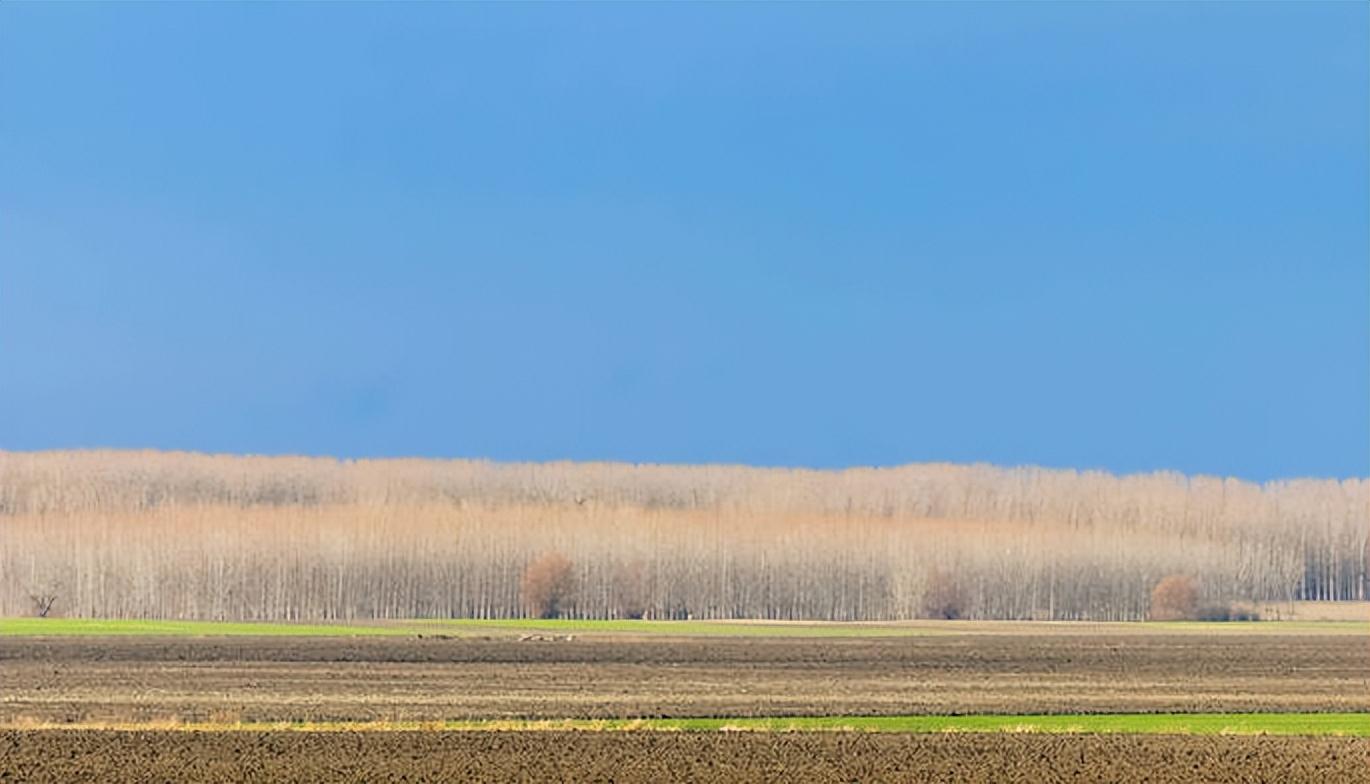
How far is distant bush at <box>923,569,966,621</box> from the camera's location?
101 metres

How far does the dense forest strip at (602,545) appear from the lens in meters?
96.6

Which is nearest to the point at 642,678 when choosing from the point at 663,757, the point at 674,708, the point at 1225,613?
the point at 674,708

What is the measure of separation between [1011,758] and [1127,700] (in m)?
13.0

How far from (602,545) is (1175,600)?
27.4m

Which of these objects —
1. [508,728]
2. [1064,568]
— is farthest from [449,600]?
[508,728]

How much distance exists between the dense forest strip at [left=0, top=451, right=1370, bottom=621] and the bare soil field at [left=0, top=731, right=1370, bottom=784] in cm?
6467

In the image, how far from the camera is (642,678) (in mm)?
46594

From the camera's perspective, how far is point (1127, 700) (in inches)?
1610

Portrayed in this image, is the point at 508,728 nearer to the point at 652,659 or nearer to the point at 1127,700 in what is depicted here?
the point at 1127,700

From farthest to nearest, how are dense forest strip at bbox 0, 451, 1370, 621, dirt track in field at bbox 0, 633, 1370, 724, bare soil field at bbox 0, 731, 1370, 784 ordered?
dense forest strip at bbox 0, 451, 1370, 621 → dirt track in field at bbox 0, 633, 1370, 724 → bare soil field at bbox 0, 731, 1370, 784

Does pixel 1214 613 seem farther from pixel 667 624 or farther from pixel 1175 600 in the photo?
pixel 667 624

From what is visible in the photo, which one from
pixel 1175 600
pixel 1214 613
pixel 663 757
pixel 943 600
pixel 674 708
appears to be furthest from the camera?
pixel 1214 613

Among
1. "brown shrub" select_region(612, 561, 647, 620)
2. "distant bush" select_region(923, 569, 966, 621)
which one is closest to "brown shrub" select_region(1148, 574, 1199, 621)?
"distant bush" select_region(923, 569, 966, 621)

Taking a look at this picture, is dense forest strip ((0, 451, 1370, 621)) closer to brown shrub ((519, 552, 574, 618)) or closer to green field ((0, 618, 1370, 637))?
brown shrub ((519, 552, 574, 618))
